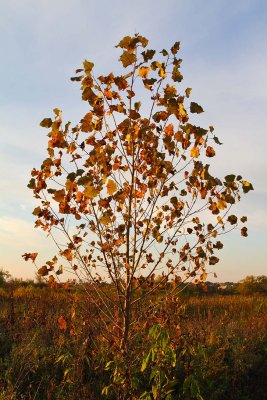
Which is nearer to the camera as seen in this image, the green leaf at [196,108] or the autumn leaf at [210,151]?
the green leaf at [196,108]

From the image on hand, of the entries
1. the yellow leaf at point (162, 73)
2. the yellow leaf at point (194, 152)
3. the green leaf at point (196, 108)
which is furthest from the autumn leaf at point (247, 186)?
the yellow leaf at point (162, 73)

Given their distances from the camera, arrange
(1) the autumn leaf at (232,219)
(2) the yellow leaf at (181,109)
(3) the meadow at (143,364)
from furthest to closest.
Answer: (3) the meadow at (143,364) → (1) the autumn leaf at (232,219) → (2) the yellow leaf at (181,109)

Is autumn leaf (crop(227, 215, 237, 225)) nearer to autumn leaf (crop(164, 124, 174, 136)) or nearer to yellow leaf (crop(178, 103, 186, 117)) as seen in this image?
autumn leaf (crop(164, 124, 174, 136))

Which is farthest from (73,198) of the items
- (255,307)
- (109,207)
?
(255,307)

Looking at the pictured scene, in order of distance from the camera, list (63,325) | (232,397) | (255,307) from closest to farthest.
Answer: (63,325) → (232,397) → (255,307)

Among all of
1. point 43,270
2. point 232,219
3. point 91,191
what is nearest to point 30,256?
point 43,270

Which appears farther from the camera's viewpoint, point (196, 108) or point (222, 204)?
point (222, 204)

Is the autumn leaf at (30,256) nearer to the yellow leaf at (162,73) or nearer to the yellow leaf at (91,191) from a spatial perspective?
the yellow leaf at (91,191)

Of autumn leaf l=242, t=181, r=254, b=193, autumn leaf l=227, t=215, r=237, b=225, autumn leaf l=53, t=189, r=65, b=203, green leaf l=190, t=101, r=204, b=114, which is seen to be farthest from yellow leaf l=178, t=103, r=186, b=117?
autumn leaf l=53, t=189, r=65, b=203

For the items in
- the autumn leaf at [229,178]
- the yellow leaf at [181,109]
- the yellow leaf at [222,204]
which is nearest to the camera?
the yellow leaf at [181,109]

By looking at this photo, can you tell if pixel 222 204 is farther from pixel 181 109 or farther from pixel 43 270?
pixel 43 270

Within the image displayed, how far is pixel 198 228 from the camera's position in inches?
174

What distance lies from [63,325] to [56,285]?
17.0 inches

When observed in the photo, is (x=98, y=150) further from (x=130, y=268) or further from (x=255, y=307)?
(x=255, y=307)
